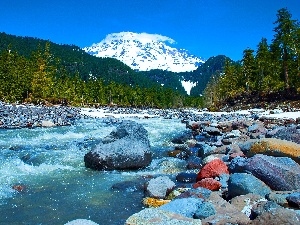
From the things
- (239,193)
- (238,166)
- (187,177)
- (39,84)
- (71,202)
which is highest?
(39,84)

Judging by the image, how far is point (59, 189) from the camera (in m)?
10.3

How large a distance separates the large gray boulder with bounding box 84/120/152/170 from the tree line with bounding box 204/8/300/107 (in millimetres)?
43675

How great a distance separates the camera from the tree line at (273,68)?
57344 millimetres

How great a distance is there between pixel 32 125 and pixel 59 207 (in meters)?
19.3

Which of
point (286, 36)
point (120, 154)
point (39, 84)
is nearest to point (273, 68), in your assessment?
point (286, 36)

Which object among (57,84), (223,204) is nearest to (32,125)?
(223,204)

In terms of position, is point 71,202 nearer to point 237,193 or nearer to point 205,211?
point 205,211

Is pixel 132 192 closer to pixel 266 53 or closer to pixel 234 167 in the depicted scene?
pixel 234 167

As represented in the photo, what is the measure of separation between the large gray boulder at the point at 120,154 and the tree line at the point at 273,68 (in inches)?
1719

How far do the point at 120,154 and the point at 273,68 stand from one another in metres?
62.2

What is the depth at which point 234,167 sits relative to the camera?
408 inches

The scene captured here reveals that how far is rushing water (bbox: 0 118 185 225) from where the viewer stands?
27.2ft

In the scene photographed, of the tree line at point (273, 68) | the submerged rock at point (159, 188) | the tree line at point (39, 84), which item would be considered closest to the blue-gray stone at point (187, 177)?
the submerged rock at point (159, 188)

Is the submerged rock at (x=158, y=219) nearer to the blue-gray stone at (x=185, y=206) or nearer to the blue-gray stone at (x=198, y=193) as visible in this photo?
the blue-gray stone at (x=185, y=206)
